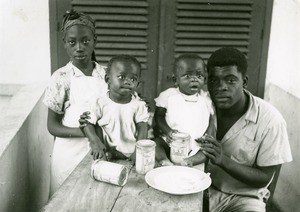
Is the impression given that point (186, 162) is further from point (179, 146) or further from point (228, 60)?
point (228, 60)

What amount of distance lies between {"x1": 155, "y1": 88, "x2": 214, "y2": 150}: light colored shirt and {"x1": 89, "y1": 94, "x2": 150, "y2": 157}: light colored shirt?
0.24 metres

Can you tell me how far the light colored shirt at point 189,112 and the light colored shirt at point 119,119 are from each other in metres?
0.24

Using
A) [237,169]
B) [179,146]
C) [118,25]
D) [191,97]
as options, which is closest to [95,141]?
[179,146]

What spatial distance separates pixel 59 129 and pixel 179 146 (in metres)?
0.84

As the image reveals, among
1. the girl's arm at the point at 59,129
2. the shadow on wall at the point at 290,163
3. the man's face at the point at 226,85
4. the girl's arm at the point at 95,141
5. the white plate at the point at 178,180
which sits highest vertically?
the man's face at the point at 226,85

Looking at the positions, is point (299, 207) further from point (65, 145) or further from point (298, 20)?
point (65, 145)

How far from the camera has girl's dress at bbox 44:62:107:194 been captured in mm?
2669

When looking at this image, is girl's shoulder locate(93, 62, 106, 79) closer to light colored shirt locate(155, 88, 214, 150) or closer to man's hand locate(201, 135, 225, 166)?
light colored shirt locate(155, 88, 214, 150)

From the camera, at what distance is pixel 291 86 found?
3795 mm

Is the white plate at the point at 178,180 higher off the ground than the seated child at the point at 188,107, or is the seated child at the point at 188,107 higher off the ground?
the seated child at the point at 188,107

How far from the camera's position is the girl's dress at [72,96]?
2669mm

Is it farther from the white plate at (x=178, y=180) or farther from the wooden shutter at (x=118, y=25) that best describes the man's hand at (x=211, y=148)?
the wooden shutter at (x=118, y=25)

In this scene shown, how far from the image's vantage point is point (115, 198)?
192 centimetres

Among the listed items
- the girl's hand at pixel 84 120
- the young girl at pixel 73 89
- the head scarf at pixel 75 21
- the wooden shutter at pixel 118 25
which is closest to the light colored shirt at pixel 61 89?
the young girl at pixel 73 89
